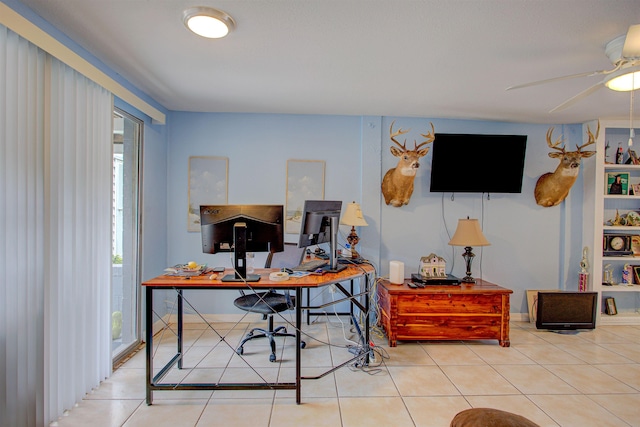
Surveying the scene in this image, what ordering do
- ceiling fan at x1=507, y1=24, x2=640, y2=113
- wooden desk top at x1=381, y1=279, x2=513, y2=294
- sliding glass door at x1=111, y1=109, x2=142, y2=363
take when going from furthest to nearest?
wooden desk top at x1=381, y1=279, x2=513, y2=294, sliding glass door at x1=111, y1=109, x2=142, y2=363, ceiling fan at x1=507, y1=24, x2=640, y2=113

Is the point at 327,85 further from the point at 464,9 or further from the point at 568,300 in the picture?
the point at 568,300

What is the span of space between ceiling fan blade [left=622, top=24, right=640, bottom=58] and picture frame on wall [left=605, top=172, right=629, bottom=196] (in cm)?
266

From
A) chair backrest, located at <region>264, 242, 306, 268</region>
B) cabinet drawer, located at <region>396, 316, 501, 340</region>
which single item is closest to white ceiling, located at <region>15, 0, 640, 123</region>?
chair backrest, located at <region>264, 242, 306, 268</region>

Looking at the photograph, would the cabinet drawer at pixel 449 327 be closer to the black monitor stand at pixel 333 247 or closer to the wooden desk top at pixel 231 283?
the black monitor stand at pixel 333 247

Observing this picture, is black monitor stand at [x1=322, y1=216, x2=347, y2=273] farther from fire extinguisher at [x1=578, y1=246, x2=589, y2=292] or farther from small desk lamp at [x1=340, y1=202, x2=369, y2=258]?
fire extinguisher at [x1=578, y1=246, x2=589, y2=292]

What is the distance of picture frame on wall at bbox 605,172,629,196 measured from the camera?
3.83m

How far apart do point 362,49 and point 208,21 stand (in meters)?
1.02

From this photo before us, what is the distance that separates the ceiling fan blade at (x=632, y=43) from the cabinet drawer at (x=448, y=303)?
2.24 m

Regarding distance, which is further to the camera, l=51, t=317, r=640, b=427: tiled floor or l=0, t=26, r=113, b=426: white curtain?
l=51, t=317, r=640, b=427: tiled floor

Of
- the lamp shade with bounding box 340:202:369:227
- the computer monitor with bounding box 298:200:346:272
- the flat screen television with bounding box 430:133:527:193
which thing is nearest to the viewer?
the computer monitor with bounding box 298:200:346:272

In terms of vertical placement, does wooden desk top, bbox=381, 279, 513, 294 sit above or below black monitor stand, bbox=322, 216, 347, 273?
below

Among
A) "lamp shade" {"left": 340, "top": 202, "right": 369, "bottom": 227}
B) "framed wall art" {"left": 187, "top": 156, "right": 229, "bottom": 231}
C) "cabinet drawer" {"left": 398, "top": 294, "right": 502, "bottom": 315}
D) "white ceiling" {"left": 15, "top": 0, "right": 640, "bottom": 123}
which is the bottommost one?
"cabinet drawer" {"left": 398, "top": 294, "right": 502, "bottom": 315}

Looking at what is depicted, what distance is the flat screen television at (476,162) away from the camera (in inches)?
145

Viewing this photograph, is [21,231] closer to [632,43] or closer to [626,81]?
[632,43]
